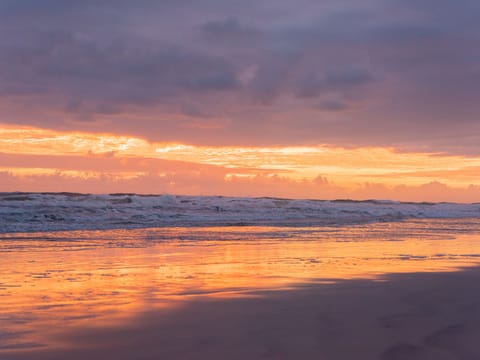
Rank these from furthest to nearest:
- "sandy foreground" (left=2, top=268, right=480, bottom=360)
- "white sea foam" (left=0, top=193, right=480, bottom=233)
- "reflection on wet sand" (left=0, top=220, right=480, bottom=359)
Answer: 1. "white sea foam" (left=0, top=193, right=480, bottom=233)
2. "reflection on wet sand" (left=0, top=220, right=480, bottom=359)
3. "sandy foreground" (left=2, top=268, right=480, bottom=360)

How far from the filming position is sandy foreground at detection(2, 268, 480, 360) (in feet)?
15.3

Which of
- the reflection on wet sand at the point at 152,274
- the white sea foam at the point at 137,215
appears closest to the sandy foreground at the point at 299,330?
the reflection on wet sand at the point at 152,274

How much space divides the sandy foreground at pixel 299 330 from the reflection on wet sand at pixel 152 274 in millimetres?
46

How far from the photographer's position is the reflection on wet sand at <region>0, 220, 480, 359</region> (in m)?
5.48

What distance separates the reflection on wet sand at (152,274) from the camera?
18.0 feet

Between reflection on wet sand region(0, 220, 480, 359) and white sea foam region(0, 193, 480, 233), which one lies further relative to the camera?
white sea foam region(0, 193, 480, 233)

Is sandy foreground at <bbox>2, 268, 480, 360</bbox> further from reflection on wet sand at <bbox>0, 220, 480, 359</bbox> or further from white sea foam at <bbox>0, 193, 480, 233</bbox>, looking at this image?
white sea foam at <bbox>0, 193, 480, 233</bbox>

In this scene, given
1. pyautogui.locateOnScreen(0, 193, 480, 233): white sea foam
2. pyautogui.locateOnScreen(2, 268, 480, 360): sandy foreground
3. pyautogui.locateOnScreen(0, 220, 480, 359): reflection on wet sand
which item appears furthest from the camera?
pyautogui.locateOnScreen(0, 193, 480, 233): white sea foam

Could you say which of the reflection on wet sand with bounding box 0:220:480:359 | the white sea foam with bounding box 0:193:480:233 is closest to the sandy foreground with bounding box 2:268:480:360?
the reflection on wet sand with bounding box 0:220:480:359

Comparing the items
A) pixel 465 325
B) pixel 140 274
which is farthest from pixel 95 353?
pixel 140 274

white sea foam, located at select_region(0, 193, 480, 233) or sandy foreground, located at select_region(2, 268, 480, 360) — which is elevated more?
white sea foam, located at select_region(0, 193, 480, 233)

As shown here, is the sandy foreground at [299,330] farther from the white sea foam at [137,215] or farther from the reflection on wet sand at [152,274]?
the white sea foam at [137,215]

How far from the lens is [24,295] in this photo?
7.05 meters

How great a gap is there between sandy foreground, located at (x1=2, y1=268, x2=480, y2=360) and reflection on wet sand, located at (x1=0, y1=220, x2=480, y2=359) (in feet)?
0.15
